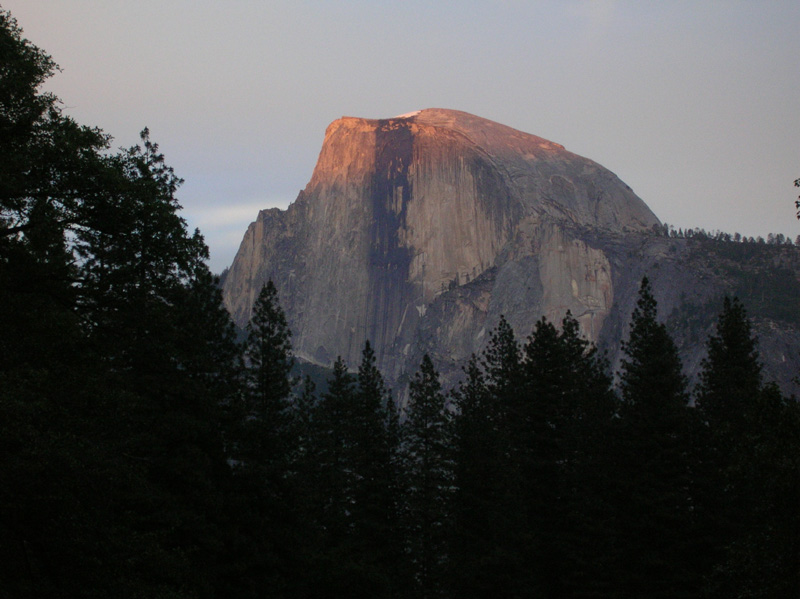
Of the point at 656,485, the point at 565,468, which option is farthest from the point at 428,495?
the point at 656,485

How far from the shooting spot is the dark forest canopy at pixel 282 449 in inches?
515

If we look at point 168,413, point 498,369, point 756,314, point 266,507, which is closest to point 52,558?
point 168,413

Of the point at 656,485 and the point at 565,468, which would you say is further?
the point at 565,468

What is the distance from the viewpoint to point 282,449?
32.0 m

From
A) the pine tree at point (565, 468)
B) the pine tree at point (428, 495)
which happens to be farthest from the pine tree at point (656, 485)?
the pine tree at point (428, 495)

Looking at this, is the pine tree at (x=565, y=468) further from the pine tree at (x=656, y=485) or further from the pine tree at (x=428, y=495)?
the pine tree at (x=428, y=495)

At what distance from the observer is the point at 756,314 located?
497 ft

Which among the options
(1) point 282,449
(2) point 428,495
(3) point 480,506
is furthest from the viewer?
(2) point 428,495

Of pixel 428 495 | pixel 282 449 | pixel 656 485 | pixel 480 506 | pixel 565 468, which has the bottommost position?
pixel 480 506

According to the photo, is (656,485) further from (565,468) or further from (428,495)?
(428,495)

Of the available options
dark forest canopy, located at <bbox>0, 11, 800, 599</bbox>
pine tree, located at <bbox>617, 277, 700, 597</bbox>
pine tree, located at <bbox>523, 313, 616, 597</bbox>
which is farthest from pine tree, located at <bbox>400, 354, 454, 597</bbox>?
pine tree, located at <bbox>617, 277, 700, 597</bbox>

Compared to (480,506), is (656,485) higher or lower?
higher

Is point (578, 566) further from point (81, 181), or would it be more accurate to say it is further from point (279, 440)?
point (81, 181)

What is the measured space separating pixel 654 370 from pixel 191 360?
1923 centimetres
